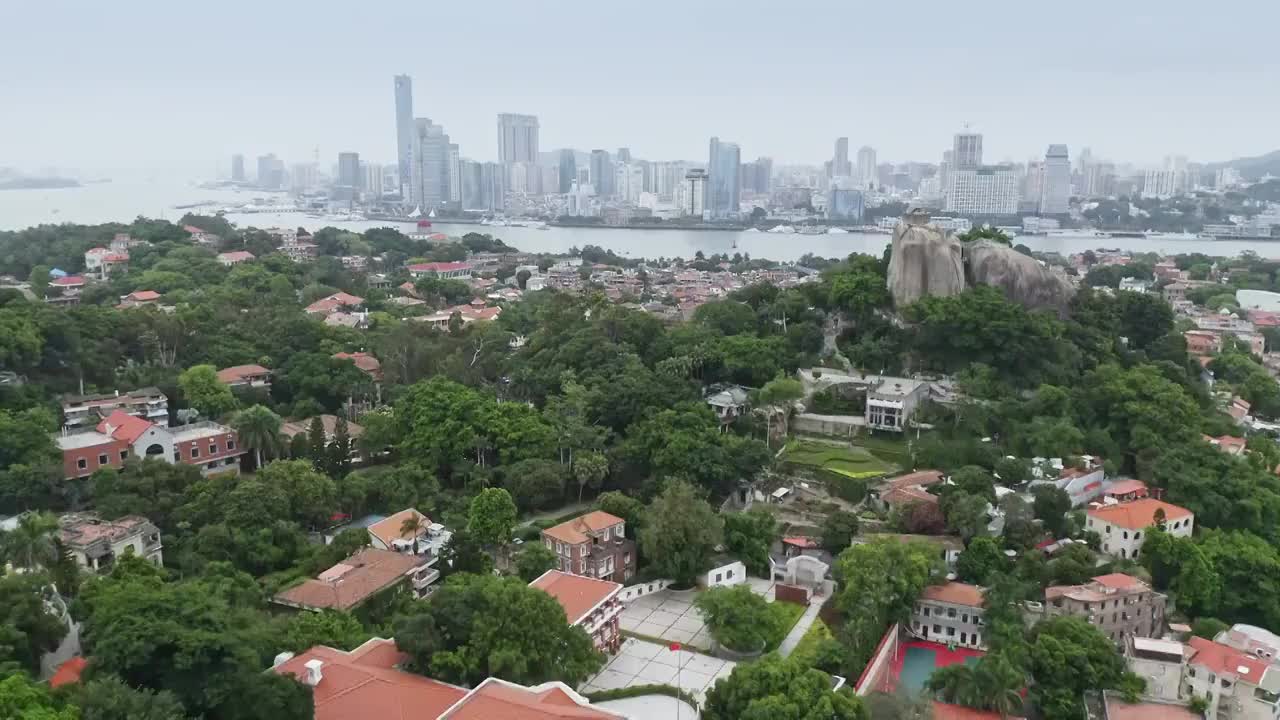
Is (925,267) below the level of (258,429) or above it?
above

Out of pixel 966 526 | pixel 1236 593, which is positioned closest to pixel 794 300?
pixel 966 526

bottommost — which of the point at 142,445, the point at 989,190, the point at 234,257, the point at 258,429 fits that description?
the point at 142,445

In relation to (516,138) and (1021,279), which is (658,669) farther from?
(516,138)

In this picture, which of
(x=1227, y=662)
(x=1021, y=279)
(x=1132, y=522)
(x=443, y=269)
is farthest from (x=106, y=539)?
→ (x=443, y=269)

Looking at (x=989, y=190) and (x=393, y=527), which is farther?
(x=989, y=190)

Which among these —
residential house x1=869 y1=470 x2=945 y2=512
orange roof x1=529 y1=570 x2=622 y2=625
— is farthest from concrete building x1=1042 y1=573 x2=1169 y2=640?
orange roof x1=529 y1=570 x2=622 y2=625

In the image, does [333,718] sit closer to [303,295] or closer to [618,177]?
[303,295]
